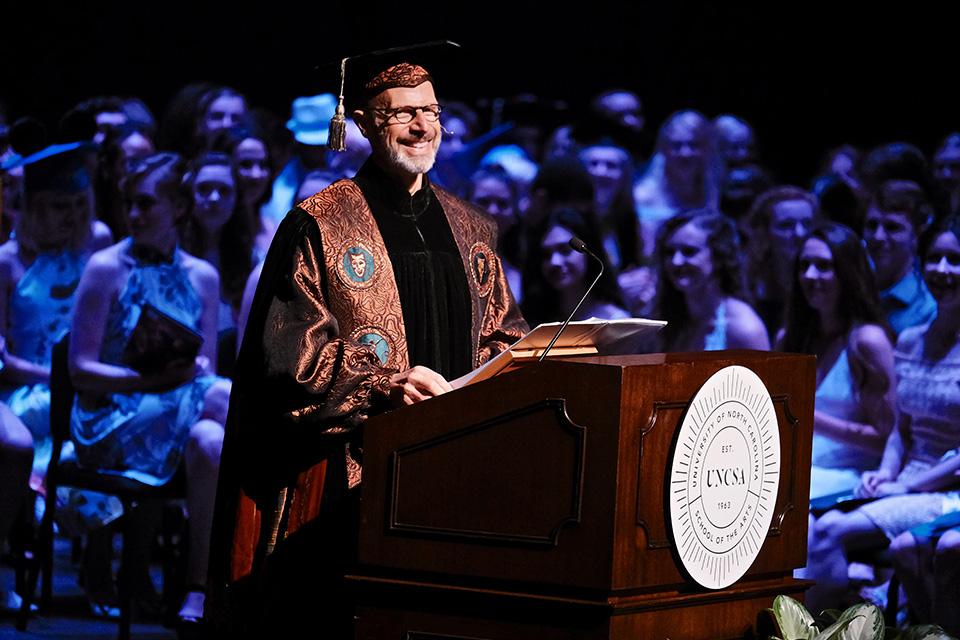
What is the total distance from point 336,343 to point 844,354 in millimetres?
2837

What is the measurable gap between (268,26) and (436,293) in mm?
6515

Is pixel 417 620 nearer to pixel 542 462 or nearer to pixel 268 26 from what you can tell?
pixel 542 462

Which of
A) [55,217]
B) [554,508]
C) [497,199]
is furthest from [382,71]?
[497,199]

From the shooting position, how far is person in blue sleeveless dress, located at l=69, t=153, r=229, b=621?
18.5ft

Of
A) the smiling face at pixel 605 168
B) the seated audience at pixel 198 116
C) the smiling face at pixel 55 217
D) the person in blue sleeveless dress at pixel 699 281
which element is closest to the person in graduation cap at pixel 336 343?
the person in blue sleeveless dress at pixel 699 281

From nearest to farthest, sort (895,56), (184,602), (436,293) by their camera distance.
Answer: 1. (436,293)
2. (184,602)
3. (895,56)

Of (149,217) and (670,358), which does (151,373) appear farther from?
(670,358)

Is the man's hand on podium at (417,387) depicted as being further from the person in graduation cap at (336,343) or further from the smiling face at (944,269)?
the smiling face at (944,269)

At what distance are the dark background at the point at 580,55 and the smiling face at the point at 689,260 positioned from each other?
3.78m

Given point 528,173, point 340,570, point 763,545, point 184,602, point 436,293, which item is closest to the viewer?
point 763,545

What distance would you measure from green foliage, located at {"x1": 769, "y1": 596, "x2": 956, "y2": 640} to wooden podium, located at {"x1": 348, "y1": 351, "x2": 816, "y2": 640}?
0.18ft

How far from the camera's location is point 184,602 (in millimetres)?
5570

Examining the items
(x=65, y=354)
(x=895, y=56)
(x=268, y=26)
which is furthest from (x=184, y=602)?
(x=895, y=56)

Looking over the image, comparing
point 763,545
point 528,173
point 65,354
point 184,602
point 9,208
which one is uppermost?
point 528,173
